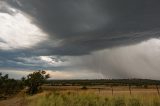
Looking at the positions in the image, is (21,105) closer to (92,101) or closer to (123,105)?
(92,101)

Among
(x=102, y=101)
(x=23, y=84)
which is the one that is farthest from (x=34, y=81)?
(x=102, y=101)

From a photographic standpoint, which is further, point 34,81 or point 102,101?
point 34,81

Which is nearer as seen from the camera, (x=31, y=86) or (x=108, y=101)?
(x=108, y=101)

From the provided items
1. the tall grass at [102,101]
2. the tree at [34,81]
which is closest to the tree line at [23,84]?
the tree at [34,81]

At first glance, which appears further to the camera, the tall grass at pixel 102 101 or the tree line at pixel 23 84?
the tree line at pixel 23 84

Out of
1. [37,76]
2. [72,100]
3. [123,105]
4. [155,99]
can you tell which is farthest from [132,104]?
[37,76]

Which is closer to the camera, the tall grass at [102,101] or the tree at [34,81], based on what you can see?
the tall grass at [102,101]

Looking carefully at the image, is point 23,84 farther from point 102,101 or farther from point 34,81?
point 102,101

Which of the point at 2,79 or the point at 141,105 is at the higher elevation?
the point at 2,79

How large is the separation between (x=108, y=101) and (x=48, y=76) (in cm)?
4001

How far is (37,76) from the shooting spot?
61375mm

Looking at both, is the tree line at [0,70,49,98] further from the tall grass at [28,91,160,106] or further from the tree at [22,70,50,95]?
the tall grass at [28,91,160,106]

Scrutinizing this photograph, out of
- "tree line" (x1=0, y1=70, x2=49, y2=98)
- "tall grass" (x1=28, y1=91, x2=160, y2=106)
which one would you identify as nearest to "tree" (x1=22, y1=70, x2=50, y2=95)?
"tree line" (x1=0, y1=70, x2=49, y2=98)

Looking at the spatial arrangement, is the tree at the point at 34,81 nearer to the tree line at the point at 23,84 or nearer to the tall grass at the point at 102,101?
the tree line at the point at 23,84
